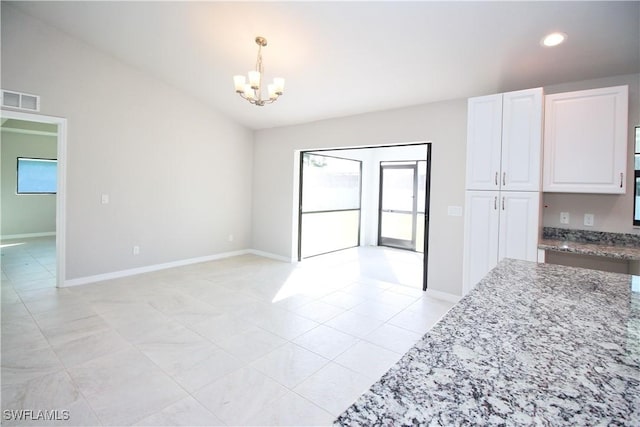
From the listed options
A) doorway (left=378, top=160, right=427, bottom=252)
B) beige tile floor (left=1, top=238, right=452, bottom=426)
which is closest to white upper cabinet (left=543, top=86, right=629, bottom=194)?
beige tile floor (left=1, top=238, right=452, bottom=426)

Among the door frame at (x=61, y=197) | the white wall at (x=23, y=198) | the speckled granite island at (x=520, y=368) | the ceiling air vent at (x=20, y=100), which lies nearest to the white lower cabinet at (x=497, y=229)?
the speckled granite island at (x=520, y=368)

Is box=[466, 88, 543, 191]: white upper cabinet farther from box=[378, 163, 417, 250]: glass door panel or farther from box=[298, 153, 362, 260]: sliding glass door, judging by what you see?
box=[378, 163, 417, 250]: glass door panel

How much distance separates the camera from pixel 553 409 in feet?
2.08

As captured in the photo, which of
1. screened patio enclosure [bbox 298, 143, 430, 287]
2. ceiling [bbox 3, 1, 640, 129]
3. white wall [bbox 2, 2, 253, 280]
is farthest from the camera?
screened patio enclosure [bbox 298, 143, 430, 287]

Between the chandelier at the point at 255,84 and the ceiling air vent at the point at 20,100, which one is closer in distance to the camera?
the chandelier at the point at 255,84

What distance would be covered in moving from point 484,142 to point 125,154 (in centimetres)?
491

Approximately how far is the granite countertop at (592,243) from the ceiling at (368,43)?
5.13 ft

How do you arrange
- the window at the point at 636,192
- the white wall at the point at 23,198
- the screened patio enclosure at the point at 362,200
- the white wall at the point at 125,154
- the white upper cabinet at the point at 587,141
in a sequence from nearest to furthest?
the white upper cabinet at the point at 587,141
the window at the point at 636,192
the white wall at the point at 125,154
the screened patio enclosure at the point at 362,200
the white wall at the point at 23,198

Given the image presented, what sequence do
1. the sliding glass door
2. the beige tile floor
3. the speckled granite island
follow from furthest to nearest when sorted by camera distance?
the sliding glass door, the beige tile floor, the speckled granite island

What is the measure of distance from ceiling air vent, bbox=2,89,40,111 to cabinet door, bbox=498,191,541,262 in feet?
18.4

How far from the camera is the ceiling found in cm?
259

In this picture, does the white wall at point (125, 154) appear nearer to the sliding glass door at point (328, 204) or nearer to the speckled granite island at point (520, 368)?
the sliding glass door at point (328, 204)

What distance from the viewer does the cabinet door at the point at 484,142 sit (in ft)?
10.6

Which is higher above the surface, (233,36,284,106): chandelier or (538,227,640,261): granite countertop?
(233,36,284,106): chandelier
